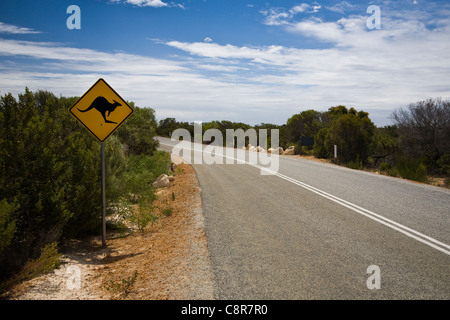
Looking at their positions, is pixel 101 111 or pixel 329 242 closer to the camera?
pixel 329 242

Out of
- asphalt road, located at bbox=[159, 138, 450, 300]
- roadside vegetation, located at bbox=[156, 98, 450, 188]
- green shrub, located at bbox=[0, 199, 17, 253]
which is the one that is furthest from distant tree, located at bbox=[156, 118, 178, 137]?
green shrub, located at bbox=[0, 199, 17, 253]

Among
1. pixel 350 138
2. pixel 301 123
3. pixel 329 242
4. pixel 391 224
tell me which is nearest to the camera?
pixel 329 242

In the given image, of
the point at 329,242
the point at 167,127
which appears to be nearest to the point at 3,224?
the point at 329,242

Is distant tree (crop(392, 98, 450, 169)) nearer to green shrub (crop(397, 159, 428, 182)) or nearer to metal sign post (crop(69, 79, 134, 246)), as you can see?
green shrub (crop(397, 159, 428, 182))

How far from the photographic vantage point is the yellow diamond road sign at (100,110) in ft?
22.0

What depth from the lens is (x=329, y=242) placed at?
635 centimetres

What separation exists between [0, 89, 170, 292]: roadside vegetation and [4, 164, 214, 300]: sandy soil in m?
0.32

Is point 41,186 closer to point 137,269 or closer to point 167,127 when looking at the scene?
point 137,269

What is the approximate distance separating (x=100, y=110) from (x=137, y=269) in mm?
3107

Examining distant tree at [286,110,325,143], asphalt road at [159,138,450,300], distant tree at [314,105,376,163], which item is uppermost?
distant tree at [286,110,325,143]

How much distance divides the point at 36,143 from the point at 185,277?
328 centimetres

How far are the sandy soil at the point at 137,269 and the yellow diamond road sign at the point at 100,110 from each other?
7.36 ft

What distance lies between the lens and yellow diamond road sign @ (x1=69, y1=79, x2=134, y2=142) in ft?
22.0
